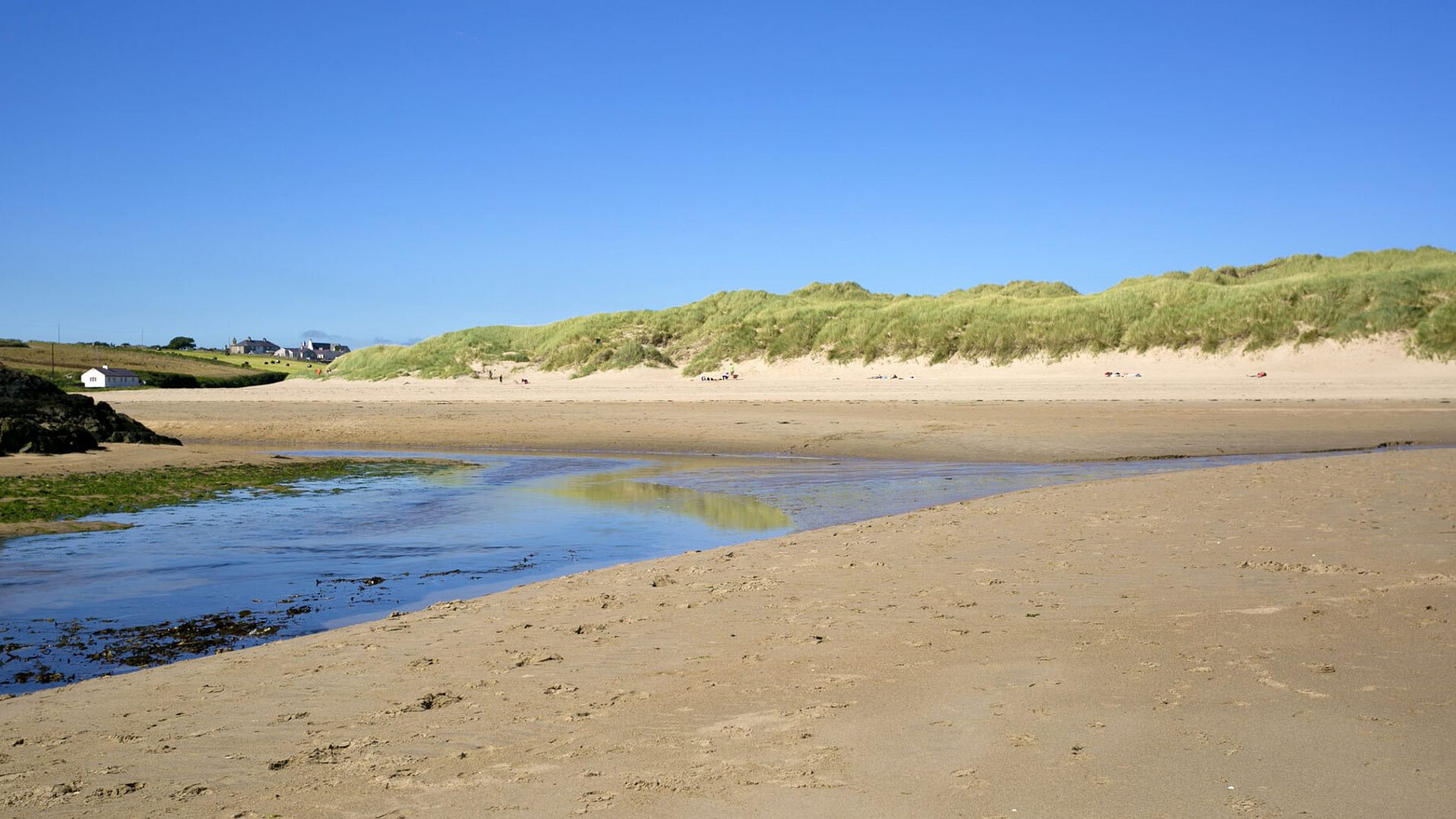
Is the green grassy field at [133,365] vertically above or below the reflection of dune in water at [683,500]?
above

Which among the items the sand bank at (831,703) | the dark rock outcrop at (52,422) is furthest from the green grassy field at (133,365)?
the sand bank at (831,703)

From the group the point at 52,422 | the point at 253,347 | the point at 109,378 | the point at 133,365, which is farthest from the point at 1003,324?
the point at 253,347

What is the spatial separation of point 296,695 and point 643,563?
4.08m

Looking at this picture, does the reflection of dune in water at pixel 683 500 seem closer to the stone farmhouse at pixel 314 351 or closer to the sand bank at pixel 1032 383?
the sand bank at pixel 1032 383

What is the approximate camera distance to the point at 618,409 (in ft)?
99.5

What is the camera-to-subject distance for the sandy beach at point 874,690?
3680 millimetres

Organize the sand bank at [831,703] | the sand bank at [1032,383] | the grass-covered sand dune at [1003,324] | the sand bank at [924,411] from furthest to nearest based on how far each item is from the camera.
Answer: the grass-covered sand dune at [1003,324] < the sand bank at [1032,383] < the sand bank at [924,411] < the sand bank at [831,703]

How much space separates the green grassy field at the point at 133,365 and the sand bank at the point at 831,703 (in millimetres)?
59215

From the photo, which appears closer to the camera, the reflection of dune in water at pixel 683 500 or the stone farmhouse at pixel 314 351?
the reflection of dune in water at pixel 683 500

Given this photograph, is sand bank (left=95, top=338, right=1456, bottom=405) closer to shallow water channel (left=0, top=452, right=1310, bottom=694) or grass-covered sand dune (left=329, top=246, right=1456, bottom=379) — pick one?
grass-covered sand dune (left=329, top=246, right=1456, bottom=379)

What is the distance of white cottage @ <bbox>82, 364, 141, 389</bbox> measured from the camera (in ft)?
195

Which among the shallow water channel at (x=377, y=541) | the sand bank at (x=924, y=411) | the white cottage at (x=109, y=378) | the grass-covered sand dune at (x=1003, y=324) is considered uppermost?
the grass-covered sand dune at (x=1003, y=324)

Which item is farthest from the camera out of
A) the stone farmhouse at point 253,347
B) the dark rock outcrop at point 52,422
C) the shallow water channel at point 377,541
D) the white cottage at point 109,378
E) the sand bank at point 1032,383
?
the stone farmhouse at point 253,347

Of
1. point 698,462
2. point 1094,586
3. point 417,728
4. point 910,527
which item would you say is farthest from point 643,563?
point 698,462
